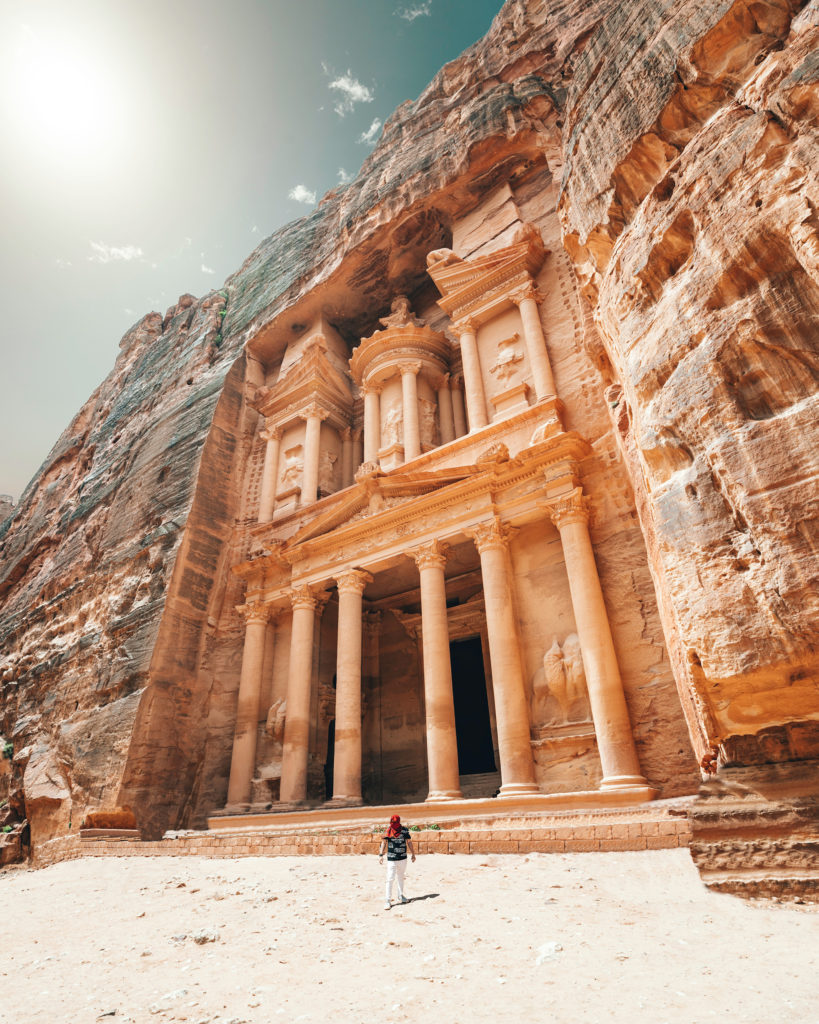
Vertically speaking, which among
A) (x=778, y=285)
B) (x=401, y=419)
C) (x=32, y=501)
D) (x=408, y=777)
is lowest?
(x=408, y=777)

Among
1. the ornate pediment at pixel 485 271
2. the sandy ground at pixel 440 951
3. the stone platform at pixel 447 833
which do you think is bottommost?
the sandy ground at pixel 440 951

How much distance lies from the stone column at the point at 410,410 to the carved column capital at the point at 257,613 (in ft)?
19.0

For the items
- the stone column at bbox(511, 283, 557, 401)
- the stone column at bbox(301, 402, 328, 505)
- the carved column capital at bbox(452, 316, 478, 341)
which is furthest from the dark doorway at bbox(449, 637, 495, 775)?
the carved column capital at bbox(452, 316, 478, 341)

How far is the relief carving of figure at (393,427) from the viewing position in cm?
1816

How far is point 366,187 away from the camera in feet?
75.6

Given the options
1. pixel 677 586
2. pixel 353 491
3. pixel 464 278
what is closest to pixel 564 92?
pixel 464 278

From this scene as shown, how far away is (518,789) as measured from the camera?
33.7ft

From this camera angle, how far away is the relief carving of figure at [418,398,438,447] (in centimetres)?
1809

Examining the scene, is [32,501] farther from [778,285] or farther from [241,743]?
[778,285]

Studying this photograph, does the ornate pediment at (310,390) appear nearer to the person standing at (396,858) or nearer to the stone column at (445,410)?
the stone column at (445,410)

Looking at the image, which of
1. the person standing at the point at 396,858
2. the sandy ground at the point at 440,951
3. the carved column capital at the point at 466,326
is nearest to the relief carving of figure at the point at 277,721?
the sandy ground at the point at 440,951

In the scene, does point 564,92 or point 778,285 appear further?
point 564,92

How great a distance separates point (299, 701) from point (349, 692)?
166 centimetres

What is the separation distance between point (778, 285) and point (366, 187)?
2042 centimetres
